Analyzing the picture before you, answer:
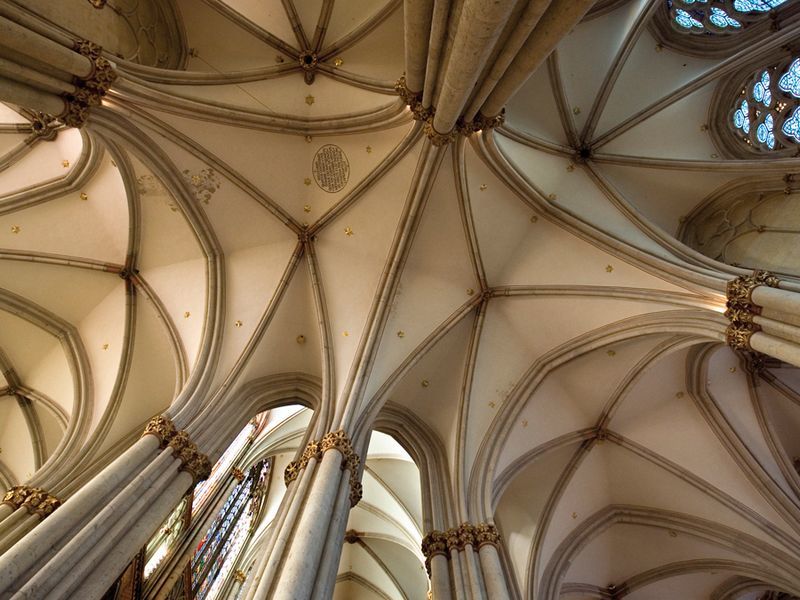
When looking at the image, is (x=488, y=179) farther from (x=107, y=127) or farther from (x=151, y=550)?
(x=151, y=550)

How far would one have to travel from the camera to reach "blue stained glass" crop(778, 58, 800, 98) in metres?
9.39

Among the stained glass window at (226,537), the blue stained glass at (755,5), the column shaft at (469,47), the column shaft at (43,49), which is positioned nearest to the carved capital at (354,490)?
the column shaft at (469,47)

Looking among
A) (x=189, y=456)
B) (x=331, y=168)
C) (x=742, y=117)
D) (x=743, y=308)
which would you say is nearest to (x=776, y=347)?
(x=743, y=308)

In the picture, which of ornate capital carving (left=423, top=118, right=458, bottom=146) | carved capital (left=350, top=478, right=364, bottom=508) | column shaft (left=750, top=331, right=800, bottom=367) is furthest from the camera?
ornate capital carving (left=423, top=118, right=458, bottom=146)

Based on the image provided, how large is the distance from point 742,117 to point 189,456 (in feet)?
40.4

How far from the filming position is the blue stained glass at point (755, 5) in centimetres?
966

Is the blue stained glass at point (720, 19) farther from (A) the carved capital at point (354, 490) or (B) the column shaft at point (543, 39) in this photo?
(A) the carved capital at point (354, 490)

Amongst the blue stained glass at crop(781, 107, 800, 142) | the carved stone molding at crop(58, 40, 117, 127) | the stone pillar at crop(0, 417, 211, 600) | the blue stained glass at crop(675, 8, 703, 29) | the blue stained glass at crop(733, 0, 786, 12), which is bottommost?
the stone pillar at crop(0, 417, 211, 600)

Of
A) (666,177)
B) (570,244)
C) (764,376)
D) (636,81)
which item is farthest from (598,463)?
(636,81)

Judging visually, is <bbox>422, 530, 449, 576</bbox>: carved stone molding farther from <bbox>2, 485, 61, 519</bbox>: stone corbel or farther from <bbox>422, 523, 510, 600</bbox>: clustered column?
<bbox>2, 485, 61, 519</bbox>: stone corbel

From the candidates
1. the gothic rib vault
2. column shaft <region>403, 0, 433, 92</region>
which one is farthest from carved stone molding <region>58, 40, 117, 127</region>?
column shaft <region>403, 0, 433, 92</region>

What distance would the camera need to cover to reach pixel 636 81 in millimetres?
10484

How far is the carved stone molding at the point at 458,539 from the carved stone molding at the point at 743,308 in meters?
4.11

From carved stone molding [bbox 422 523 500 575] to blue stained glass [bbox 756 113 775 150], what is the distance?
9323 mm
